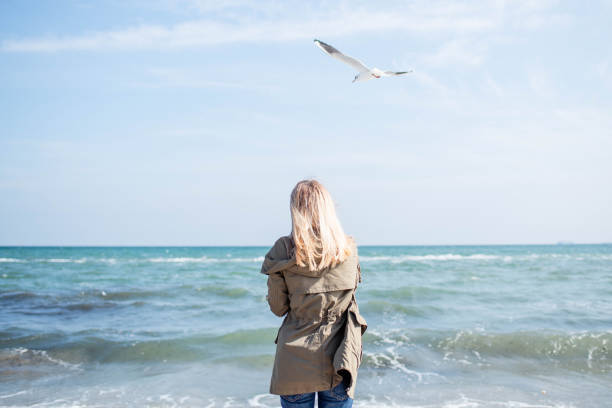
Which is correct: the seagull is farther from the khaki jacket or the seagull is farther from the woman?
the khaki jacket

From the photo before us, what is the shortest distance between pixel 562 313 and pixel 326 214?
884cm

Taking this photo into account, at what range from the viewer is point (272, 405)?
489 cm

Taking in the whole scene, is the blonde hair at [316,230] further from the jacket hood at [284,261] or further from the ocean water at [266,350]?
the ocean water at [266,350]

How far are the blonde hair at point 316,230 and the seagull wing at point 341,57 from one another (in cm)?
143

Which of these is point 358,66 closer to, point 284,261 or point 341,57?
point 341,57

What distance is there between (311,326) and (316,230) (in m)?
0.49

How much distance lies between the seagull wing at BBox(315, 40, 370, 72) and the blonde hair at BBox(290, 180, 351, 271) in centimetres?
143

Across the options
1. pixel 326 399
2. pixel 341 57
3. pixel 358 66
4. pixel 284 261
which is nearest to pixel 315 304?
pixel 284 261

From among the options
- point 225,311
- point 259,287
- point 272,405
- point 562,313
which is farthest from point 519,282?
point 272,405

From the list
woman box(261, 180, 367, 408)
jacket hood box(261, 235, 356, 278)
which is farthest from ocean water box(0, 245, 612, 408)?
jacket hood box(261, 235, 356, 278)

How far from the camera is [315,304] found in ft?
7.88

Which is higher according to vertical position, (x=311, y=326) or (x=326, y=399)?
(x=311, y=326)

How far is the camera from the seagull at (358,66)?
3.47m

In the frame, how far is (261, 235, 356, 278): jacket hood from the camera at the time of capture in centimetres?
235
